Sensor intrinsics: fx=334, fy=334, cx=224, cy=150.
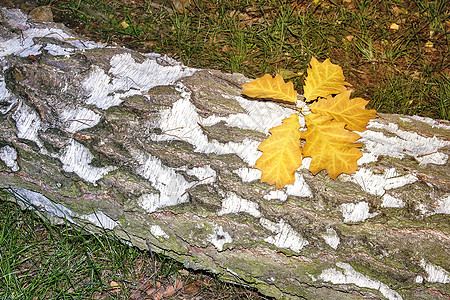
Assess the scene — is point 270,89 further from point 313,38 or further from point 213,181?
point 313,38

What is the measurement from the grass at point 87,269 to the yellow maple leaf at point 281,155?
34.1 inches

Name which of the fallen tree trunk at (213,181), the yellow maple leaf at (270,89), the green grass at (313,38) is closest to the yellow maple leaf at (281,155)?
the fallen tree trunk at (213,181)

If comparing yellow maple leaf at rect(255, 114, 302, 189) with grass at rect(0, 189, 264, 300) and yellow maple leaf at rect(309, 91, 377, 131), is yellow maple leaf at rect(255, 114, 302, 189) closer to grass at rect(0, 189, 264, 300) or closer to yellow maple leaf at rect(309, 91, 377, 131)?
yellow maple leaf at rect(309, 91, 377, 131)

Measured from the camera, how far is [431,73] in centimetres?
274

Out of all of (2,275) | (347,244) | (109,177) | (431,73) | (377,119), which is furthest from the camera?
(431,73)

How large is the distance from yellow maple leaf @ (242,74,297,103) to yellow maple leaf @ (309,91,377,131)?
0.58ft

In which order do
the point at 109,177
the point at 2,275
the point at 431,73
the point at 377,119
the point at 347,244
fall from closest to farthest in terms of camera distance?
1. the point at 347,244
2. the point at 109,177
3. the point at 377,119
4. the point at 2,275
5. the point at 431,73

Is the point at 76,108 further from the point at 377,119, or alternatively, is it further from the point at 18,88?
the point at 377,119

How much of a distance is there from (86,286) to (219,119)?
1.27m

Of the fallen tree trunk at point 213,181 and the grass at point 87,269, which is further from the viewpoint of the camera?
the grass at point 87,269

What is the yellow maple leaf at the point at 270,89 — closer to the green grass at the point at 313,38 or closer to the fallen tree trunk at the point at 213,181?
the fallen tree trunk at the point at 213,181

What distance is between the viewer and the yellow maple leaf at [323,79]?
1834 mm

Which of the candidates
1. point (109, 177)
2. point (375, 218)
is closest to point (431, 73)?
point (375, 218)

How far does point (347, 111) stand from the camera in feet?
5.61
